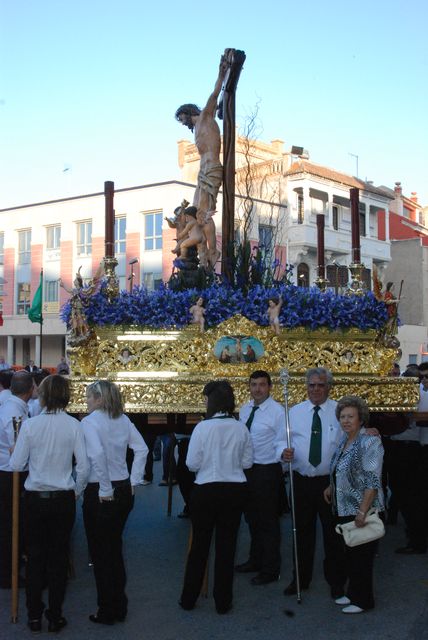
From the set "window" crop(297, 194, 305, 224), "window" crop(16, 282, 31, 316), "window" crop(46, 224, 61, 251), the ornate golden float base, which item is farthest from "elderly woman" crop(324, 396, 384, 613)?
"window" crop(16, 282, 31, 316)

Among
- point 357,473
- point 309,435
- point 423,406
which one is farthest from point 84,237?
point 357,473

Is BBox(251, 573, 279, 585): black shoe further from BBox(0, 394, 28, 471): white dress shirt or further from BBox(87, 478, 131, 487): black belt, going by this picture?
BBox(0, 394, 28, 471): white dress shirt

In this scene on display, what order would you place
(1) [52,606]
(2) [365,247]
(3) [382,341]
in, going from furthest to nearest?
(2) [365,247]
(3) [382,341]
(1) [52,606]

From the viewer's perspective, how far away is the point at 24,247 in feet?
126

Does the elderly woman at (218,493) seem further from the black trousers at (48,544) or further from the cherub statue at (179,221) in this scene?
the cherub statue at (179,221)

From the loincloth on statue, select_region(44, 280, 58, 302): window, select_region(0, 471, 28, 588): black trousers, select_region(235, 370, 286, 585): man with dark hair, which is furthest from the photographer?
select_region(44, 280, 58, 302): window

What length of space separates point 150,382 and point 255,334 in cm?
107

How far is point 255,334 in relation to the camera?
6.80m

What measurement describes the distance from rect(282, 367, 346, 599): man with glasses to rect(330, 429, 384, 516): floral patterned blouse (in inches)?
14.9

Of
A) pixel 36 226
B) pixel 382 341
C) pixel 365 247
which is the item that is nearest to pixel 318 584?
pixel 382 341

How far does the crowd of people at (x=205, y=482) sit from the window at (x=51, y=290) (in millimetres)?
31659

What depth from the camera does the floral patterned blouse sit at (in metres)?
5.43

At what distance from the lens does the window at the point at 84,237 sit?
35.7 meters

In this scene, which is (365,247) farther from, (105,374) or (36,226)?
(105,374)
